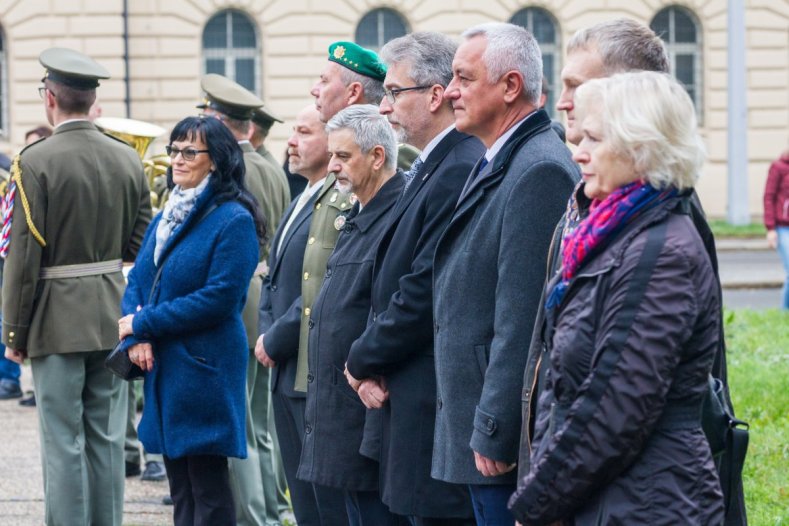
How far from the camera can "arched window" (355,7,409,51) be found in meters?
26.4

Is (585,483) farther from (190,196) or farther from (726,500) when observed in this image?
(190,196)

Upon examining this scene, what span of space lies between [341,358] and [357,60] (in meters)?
1.41

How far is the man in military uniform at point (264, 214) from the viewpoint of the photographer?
7.08m

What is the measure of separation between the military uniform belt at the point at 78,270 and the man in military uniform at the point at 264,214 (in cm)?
81

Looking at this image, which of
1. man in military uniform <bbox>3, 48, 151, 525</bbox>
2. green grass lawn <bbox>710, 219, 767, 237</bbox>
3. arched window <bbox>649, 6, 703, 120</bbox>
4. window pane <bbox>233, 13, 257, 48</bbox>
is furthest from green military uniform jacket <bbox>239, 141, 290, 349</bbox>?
arched window <bbox>649, 6, 703, 120</bbox>

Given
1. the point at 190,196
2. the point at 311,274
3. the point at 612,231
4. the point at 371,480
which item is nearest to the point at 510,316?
the point at 612,231

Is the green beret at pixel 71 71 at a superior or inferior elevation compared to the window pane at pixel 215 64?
inferior

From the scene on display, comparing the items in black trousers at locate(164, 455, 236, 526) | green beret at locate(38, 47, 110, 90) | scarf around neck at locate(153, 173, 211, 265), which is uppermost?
green beret at locate(38, 47, 110, 90)

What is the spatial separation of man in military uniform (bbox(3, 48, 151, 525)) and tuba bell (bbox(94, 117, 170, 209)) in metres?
1.80

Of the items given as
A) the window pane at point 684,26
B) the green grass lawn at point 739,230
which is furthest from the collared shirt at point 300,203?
the window pane at point 684,26

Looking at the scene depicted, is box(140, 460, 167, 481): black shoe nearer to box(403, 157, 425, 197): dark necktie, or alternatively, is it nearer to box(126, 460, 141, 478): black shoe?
box(126, 460, 141, 478): black shoe

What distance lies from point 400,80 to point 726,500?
1956 millimetres

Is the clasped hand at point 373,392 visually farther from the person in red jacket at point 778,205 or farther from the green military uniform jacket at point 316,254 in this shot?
the person in red jacket at point 778,205

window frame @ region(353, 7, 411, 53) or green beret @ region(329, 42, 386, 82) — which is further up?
window frame @ region(353, 7, 411, 53)
